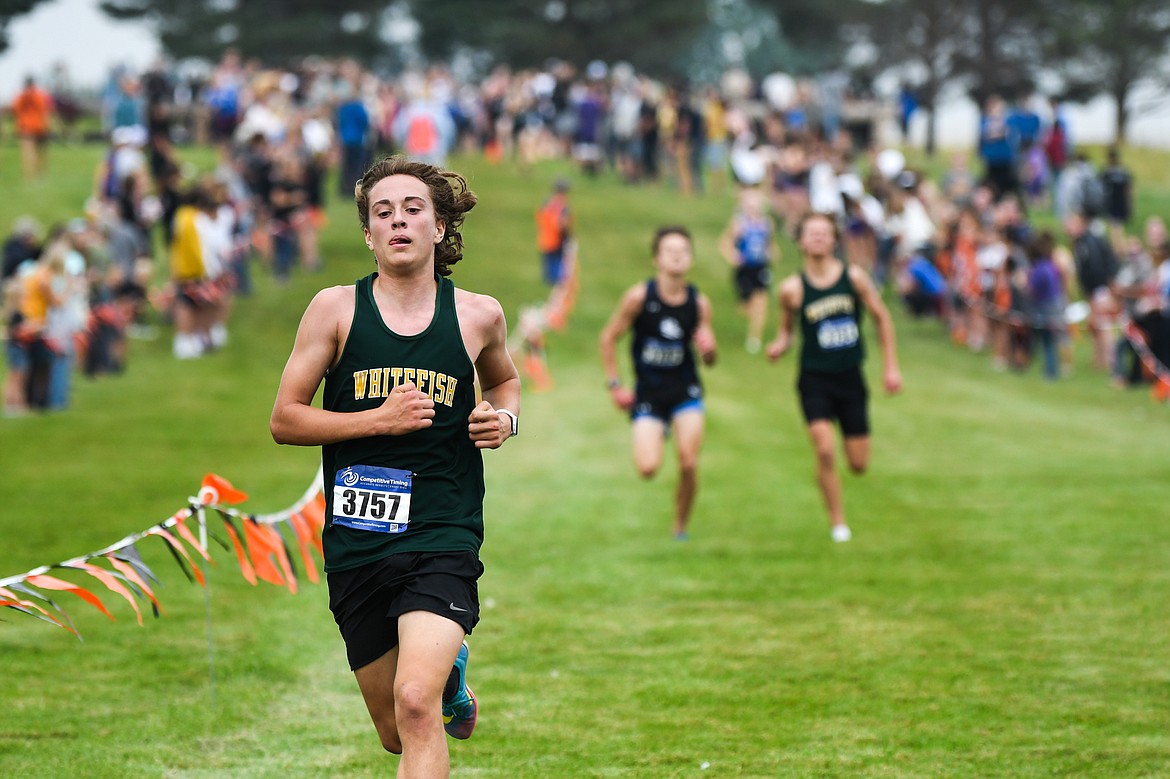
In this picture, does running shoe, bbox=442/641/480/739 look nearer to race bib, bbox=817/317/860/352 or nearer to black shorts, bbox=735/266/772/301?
race bib, bbox=817/317/860/352

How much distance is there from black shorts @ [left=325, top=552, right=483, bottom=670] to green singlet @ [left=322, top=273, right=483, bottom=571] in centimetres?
4

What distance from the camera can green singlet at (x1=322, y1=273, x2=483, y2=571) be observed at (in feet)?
16.7

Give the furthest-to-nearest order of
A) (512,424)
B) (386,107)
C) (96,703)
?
(386,107) < (96,703) < (512,424)

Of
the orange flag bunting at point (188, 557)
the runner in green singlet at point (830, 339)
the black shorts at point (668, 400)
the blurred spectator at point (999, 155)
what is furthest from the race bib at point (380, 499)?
the blurred spectator at point (999, 155)

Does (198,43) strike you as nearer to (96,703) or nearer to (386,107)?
(386,107)

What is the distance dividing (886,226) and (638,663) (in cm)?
2141

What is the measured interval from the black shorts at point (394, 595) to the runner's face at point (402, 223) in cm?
97

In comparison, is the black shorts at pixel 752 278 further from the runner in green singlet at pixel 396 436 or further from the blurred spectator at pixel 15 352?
the runner in green singlet at pixel 396 436

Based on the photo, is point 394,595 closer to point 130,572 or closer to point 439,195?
point 439,195

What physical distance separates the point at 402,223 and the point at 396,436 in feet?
2.33

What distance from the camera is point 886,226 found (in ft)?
93.4

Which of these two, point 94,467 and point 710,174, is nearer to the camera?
point 94,467

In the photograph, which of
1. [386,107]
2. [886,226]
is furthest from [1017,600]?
[386,107]

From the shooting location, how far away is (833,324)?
1112 centimetres
